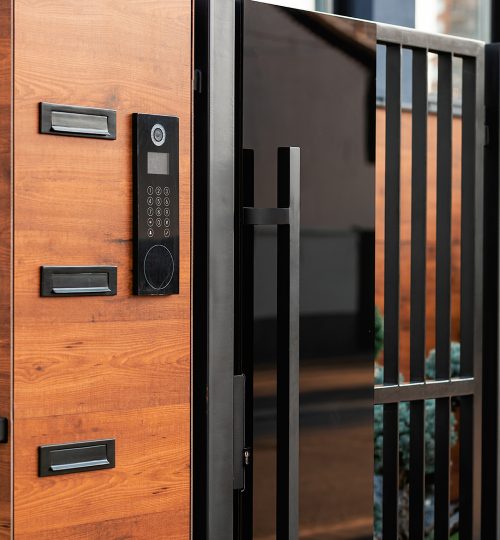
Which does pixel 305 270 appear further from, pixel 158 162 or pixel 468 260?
pixel 468 260

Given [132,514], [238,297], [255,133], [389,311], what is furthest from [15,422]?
[389,311]

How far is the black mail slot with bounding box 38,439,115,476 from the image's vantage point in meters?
1.38

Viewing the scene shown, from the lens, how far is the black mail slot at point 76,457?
4.52 feet

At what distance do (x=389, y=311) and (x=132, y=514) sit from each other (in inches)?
31.5

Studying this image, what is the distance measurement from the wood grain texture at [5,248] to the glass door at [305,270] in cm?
43

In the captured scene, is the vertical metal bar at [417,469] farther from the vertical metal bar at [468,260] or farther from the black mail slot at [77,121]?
the black mail slot at [77,121]

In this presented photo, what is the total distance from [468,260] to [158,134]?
0.97 metres

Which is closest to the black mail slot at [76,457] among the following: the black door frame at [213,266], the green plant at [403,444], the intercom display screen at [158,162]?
the black door frame at [213,266]

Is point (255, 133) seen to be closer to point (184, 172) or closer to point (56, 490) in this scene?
point (184, 172)

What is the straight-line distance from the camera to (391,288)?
1.93 m

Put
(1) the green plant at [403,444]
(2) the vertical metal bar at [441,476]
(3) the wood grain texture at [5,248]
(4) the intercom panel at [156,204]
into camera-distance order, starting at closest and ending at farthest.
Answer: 1. (3) the wood grain texture at [5,248]
2. (4) the intercom panel at [156,204]
3. (2) the vertical metal bar at [441,476]
4. (1) the green plant at [403,444]

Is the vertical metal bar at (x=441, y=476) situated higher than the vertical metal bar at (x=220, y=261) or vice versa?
the vertical metal bar at (x=220, y=261)

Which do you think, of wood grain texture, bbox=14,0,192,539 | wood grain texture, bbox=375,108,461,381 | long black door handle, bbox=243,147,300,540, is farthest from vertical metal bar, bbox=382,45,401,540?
wood grain texture, bbox=375,108,461,381

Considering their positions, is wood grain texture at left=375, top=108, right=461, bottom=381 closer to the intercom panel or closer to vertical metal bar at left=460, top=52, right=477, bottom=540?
vertical metal bar at left=460, top=52, right=477, bottom=540
